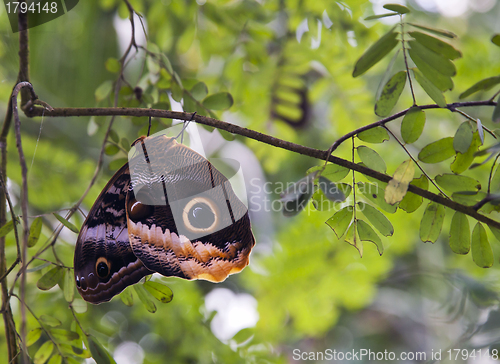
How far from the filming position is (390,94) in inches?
18.2

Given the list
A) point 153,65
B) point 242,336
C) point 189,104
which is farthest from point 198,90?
point 242,336

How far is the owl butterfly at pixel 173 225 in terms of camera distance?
0.43m

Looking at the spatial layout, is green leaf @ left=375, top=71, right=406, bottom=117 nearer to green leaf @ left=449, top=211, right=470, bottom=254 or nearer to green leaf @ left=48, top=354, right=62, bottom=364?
green leaf @ left=449, top=211, right=470, bottom=254

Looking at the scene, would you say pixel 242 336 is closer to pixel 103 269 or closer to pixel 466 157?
pixel 103 269

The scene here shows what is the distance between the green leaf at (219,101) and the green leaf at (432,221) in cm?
39

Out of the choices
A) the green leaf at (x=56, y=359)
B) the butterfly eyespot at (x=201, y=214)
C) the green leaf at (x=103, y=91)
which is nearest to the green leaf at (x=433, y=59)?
the butterfly eyespot at (x=201, y=214)

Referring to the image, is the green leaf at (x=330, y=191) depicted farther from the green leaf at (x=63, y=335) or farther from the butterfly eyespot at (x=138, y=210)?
the green leaf at (x=63, y=335)

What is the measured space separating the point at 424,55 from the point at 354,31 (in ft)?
1.84

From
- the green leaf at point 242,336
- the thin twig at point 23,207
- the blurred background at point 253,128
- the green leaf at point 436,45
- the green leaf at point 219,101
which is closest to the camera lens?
the thin twig at point 23,207

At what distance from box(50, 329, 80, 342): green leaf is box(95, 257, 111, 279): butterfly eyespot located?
13 cm

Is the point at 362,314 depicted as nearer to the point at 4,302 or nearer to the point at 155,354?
the point at 155,354

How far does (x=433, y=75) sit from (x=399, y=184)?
163 millimetres

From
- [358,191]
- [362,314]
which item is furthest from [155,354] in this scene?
[362,314]

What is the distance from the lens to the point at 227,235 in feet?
1.47
